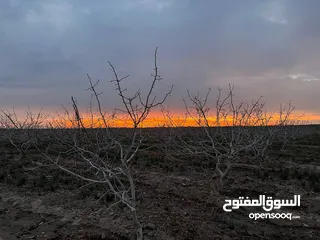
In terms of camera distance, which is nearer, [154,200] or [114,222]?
[114,222]

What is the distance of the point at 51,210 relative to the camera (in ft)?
24.7

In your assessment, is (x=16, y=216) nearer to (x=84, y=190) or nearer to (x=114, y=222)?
(x=84, y=190)

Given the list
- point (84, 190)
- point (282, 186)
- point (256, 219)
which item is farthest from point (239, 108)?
point (84, 190)

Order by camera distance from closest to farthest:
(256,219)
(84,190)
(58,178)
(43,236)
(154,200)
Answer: (43,236) < (256,219) < (154,200) < (84,190) < (58,178)

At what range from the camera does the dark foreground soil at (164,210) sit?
19.2 ft

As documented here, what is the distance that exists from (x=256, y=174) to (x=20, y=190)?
7794 mm

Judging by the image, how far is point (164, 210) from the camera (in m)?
6.71

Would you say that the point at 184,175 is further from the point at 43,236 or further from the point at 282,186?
the point at 43,236

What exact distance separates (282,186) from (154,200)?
434 cm

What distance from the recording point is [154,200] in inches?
294

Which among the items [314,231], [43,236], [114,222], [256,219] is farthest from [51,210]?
[314,231]

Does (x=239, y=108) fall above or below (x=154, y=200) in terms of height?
above

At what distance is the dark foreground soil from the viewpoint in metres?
5.86

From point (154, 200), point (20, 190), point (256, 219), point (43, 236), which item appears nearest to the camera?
point (43, 236)
